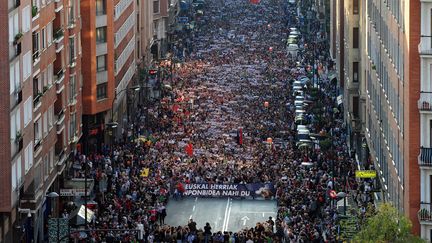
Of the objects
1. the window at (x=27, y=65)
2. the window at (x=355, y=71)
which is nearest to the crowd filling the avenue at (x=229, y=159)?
the window at (x=355, y=71)

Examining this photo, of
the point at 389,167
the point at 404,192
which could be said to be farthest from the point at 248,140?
the point at 404,192

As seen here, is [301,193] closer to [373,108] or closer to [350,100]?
[373,108]

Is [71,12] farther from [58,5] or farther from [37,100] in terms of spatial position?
[37,100]

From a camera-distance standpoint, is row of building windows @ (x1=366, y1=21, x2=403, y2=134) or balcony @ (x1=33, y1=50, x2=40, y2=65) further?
balcony @ (x1=33, y1=50, x2=40, y2=65)

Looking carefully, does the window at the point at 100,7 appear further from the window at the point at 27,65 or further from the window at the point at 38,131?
the window at the point at 27,65

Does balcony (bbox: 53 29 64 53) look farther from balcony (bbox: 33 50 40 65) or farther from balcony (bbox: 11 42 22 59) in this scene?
balcony (bbox: 11 42 22 59)

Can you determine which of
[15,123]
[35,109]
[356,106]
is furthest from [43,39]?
[356,106]

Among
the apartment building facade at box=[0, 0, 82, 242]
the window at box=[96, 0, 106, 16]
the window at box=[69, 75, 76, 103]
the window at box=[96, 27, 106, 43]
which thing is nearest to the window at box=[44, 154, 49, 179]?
the apartment building facade at box=[0, 0, 82, 242]
